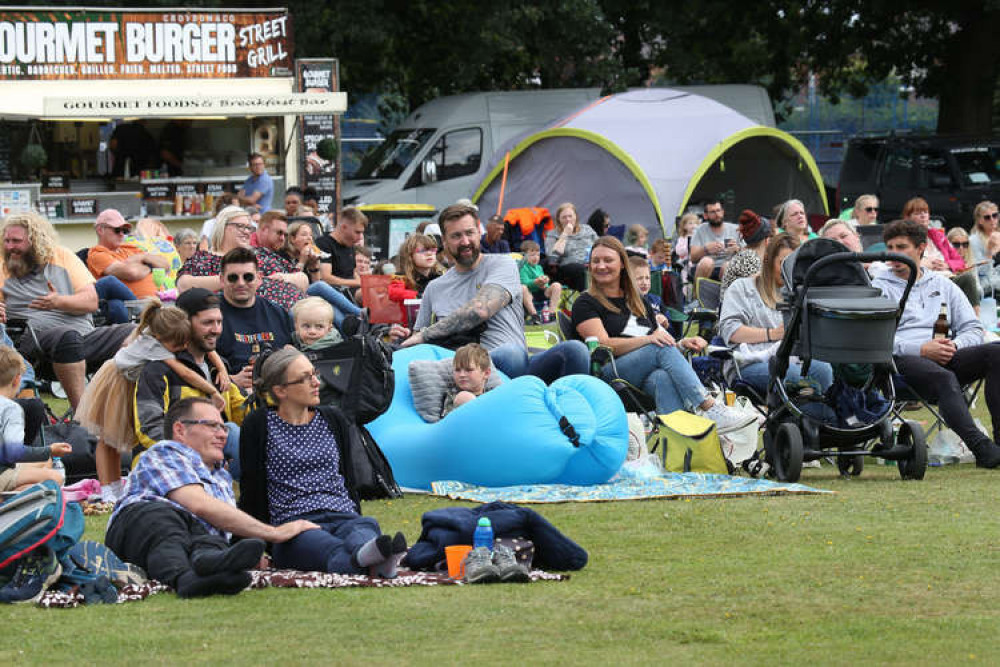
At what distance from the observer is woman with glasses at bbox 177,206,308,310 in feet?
32.7

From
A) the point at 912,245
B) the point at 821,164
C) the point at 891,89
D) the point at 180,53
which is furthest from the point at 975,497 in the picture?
the point at 891,89

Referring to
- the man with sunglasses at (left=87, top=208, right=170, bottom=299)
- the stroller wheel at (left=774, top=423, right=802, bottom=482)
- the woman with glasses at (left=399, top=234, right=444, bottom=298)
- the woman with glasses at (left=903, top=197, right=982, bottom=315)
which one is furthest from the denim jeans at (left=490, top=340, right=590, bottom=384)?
the man with sunglasses at (left=87, top=208, right=170, bottom=299)

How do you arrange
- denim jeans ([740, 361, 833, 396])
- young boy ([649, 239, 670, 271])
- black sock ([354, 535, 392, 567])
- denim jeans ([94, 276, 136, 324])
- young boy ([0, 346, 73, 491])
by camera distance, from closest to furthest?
black sock ([354, 535, 392, 567]) < young boy ([0, 346, 73, 491]) < denim jeans ([740, 361, 833, 396]) < denim jeans ([94, 276, 136, 324]) < young boy ([649, 239, 670, 271])

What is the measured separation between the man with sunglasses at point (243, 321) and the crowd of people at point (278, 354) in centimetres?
1

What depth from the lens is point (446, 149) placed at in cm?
2561

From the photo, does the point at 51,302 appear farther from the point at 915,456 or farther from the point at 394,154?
the point at 394,154

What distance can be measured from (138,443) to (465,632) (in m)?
3.44

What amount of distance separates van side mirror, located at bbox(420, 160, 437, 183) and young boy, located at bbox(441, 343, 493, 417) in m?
16.6

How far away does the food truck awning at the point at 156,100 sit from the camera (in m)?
20.2

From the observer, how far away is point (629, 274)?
986 centimetres

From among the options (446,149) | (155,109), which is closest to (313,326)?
(155,109)

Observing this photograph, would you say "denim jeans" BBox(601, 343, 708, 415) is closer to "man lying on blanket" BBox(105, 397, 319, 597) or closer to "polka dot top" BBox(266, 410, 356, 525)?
"polka dot top" BBox(266, 410, 356, 525)

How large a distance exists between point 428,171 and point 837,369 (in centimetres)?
1687

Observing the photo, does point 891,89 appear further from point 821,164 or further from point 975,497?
point 975,497
